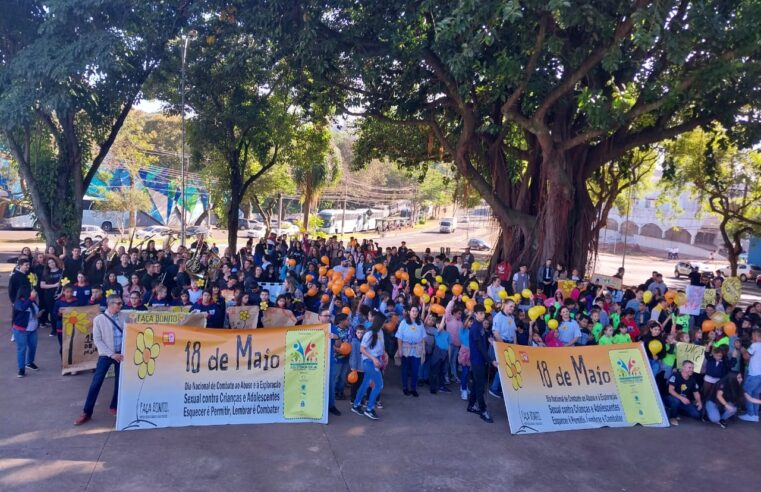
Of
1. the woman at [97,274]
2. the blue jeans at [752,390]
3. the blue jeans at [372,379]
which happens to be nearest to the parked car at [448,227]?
the woman at [97,274]

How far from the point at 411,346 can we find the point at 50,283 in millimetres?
7264

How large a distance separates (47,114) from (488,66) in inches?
427

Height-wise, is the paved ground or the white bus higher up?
the white bus

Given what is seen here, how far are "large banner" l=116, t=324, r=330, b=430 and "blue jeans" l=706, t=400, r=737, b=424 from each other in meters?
5.60

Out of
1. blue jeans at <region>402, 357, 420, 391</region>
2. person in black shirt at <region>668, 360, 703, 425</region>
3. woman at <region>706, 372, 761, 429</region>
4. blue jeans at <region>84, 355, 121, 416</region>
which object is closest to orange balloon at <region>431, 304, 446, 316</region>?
blue jeans at <region>402, 357, 420, 391</region>

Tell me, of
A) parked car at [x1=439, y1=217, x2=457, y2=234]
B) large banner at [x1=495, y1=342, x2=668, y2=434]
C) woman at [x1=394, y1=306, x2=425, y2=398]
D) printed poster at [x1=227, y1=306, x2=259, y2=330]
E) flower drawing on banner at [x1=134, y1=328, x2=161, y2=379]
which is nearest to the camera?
flower drawing on banner at [x1=134, y1=328, x2=161, y2=379]

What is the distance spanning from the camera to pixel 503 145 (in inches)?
699

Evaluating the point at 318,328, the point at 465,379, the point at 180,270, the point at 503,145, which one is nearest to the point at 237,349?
the point at 318,328

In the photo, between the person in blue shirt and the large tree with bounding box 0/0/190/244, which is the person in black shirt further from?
the large tree with bounding box 0/0/190/244

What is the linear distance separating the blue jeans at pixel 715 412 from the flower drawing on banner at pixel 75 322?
31.2 ft

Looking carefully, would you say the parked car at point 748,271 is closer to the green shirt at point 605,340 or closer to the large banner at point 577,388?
the green shirt at point 605,340

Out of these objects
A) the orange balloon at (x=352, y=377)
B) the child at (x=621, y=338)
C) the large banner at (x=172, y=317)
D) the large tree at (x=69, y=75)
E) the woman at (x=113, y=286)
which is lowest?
the orange balloon at (x=352, y=377)

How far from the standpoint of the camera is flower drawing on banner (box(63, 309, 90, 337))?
8.59 m

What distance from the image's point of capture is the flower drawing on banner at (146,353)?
6.99 meters
